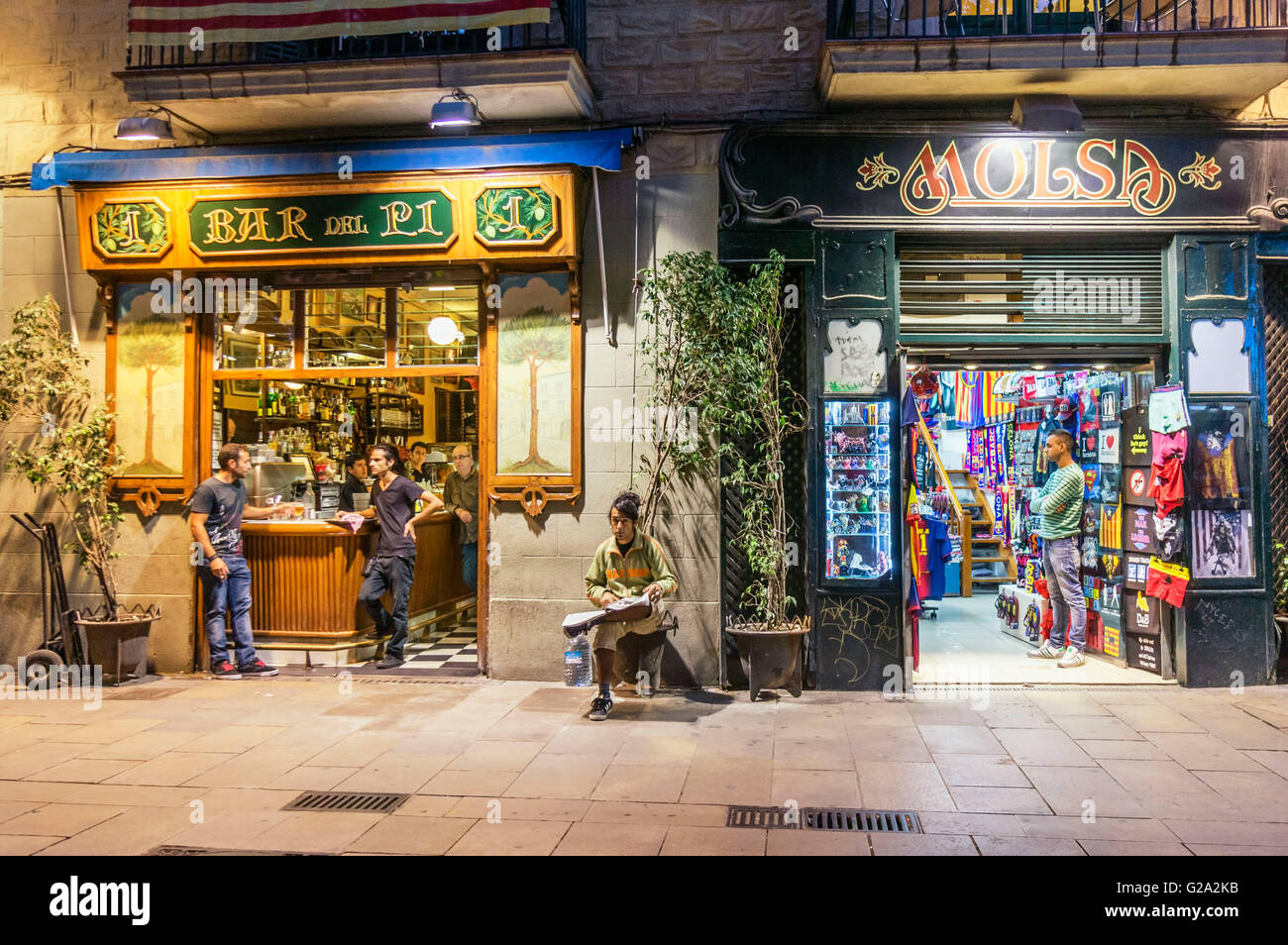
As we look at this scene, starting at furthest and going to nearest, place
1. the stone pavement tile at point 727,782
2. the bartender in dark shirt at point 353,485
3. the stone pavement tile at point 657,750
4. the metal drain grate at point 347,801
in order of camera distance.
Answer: the bartender in dark shirt at point 353,485 < the stone pavement tile at point 657,750 < the stone pavement tile at point 727,782 < the metal drain grate at point 347,801

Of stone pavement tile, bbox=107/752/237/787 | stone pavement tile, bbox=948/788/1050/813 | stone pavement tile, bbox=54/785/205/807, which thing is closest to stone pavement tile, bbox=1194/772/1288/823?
stone pavement tile, bbox=948/788/1050/813

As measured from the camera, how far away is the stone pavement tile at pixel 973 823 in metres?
4.80

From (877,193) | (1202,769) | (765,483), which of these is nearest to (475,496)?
(765,483)

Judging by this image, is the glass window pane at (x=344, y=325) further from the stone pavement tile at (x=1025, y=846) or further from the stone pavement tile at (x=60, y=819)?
the stone pavement tile at (x=1025, y=846)

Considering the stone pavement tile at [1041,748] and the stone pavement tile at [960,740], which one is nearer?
the stone pavement tile at [1041,748]

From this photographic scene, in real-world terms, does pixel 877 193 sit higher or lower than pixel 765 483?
higher

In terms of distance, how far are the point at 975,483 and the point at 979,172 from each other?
277 inches

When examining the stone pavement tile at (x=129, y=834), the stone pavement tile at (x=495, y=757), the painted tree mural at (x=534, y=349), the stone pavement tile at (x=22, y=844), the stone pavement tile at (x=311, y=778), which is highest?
the painted tree mural at (x=534, y=349)

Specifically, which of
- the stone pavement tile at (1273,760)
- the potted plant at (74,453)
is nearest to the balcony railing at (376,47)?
the potted plant at (74,453)

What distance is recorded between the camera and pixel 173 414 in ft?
28.8

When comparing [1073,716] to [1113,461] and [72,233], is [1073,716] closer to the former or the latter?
[1113,461]

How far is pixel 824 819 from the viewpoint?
500 centimetres

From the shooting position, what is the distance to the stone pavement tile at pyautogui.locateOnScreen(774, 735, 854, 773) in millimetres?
5906

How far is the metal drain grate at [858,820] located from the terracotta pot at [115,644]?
21.5 ft
